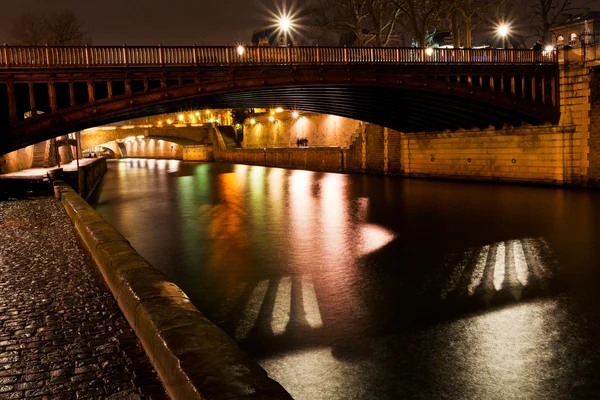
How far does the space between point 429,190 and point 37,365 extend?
24.8 m

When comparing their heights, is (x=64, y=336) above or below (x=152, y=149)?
below

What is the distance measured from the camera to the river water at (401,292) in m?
5.85

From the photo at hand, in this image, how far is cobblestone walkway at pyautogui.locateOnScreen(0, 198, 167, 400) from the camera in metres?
4.27

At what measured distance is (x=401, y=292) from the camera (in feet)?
29.8

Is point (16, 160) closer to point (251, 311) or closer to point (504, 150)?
point (504, 150)

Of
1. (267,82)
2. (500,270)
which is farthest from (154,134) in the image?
(500,270)

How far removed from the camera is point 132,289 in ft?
19.5

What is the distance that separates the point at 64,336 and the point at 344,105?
1109 inches

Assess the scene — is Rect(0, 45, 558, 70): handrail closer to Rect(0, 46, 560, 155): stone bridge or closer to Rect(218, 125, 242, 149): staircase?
Rect(0, 46, 560, 155): stone bridge

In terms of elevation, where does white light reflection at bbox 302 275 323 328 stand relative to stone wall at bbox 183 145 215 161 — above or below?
below

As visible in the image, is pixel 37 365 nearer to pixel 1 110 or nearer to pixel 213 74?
pixel 213 74

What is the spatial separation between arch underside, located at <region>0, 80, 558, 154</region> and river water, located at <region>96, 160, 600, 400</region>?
479 cm

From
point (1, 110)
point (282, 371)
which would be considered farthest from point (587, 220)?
point (1, 110)

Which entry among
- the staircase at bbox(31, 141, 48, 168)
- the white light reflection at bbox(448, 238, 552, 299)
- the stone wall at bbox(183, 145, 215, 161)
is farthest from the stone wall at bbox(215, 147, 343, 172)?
the white light reflection at bbox(448, 238, 552, 299)
